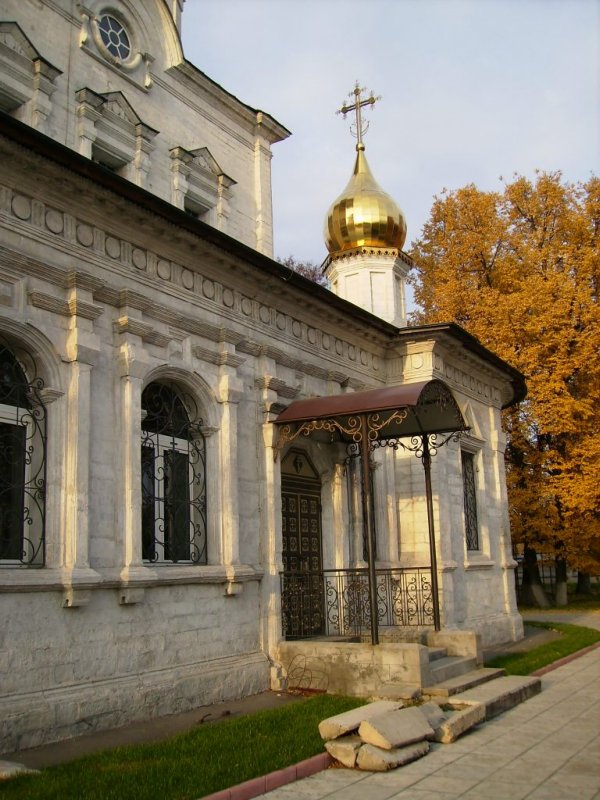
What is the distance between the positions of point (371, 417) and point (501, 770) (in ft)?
18.0

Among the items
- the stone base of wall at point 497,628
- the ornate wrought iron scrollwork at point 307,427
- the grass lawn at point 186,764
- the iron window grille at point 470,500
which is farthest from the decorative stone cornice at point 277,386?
the stone base of wall at point 497,628

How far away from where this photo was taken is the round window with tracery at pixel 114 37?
1232 cm

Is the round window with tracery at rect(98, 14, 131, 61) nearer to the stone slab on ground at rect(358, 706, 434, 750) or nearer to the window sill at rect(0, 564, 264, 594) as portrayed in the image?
the window sill at rect(0, 564, 264, 594)

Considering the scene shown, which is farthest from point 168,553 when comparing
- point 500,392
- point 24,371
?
point 500,392

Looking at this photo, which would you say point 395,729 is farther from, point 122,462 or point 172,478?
point 172,478

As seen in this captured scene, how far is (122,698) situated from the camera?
26.7 feet

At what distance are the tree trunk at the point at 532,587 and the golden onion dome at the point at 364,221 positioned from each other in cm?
1156

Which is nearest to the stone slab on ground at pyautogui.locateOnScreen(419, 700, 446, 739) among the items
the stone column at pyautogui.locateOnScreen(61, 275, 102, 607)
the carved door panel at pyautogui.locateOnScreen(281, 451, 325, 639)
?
the carved door panel at pyautogui.locateOnScreen(281, 451, 325, 639)

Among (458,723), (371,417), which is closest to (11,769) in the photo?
(458,723)

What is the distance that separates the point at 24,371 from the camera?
815 centimetres

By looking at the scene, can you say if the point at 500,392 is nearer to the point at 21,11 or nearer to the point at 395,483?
the point at 395,483

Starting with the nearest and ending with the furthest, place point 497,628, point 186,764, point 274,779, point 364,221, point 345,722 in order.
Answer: point 274,779, point 186,764, point 345,722, point 497,628, point 364,221

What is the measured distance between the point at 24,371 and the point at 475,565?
9.90m

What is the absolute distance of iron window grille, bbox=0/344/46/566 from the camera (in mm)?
7719
